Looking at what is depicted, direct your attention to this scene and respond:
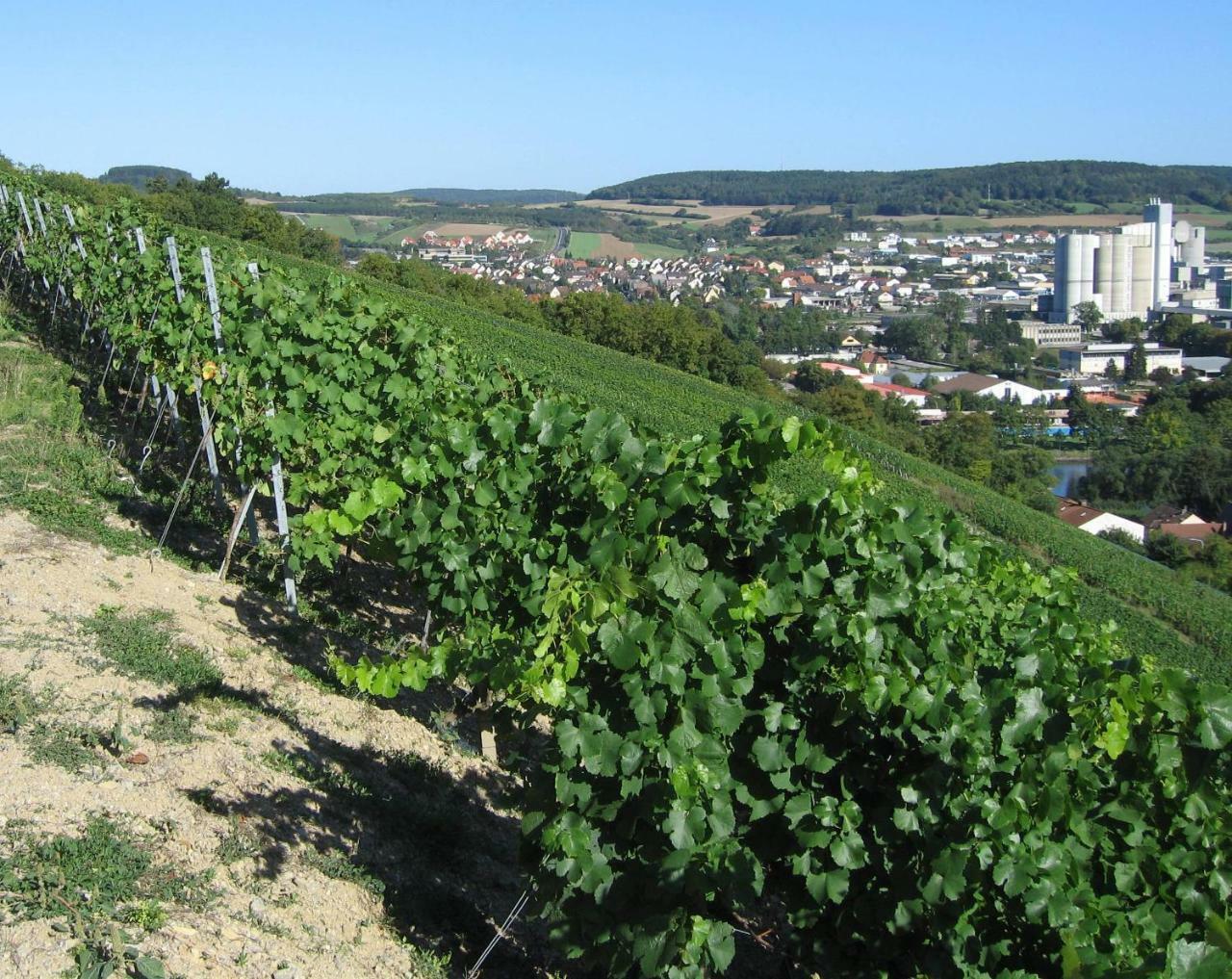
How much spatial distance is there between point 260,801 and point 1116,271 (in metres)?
132

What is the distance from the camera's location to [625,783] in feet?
10.7

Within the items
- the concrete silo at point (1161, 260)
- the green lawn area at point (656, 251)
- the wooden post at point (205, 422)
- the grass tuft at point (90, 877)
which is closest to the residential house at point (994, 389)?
the wooden post at point (205, 422)

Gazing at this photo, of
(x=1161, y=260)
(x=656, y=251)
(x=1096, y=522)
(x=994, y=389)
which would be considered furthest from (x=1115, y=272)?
(x=1096, y=522)

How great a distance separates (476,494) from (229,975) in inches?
67.0

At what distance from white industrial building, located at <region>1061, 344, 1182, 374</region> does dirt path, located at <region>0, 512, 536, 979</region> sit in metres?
81.7

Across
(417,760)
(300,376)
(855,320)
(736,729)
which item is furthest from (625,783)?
(855,320)

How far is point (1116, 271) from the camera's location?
122562 millimetres

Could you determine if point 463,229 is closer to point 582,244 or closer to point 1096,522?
point 582,244

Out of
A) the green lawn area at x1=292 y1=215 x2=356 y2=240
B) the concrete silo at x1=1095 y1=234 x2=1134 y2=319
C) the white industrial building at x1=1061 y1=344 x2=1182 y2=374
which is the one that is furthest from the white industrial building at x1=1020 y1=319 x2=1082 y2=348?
the green lawn area at x1=292 y1=215 x2=356 y2=240

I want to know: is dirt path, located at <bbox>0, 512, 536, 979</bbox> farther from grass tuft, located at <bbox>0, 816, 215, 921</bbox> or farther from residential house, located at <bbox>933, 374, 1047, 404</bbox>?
residential house, located at <bbox>933, 374, 1047, 404</bbox>

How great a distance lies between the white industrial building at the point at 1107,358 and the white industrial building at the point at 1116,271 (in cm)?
2634

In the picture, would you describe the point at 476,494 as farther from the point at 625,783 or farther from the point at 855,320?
the point at 855,320

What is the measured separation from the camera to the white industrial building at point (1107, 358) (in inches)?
3122

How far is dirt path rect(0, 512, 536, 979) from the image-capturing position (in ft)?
12.0
